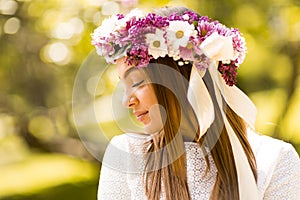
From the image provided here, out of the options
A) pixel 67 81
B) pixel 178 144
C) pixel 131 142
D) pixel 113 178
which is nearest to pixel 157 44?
pixel 178 144

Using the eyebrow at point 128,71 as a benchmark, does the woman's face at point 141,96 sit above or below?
below

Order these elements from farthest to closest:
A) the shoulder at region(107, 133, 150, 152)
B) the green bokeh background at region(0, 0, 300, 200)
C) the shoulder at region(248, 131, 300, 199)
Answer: the green bokeh background at region(0, 0, 300, 200)
the shoulder at region(107, 133, 150, 152)
the shoulder at region(248, 131, 300, 199)

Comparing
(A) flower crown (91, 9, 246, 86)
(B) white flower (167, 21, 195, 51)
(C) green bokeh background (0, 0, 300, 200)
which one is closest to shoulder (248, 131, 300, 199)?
(A) flower crown (91, 9, 246, 86)

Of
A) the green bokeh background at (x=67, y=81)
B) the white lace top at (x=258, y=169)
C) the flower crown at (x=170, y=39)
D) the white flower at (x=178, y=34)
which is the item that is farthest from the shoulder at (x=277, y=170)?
the green bokeh background at (x=67, y=81)

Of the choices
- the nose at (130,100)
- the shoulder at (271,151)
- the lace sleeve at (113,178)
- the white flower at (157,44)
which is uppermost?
the white flower at (157,44)

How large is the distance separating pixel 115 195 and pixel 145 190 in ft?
0.40

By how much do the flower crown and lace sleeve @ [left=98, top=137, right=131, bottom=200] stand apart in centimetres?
39

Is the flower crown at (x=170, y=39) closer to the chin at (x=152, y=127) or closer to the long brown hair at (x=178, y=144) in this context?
the long brown hair at (x=178, y=144)

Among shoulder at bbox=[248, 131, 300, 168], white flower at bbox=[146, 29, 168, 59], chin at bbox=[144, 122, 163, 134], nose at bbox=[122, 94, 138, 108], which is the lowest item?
shoulder at bbox=[248, 131, 300, 168]

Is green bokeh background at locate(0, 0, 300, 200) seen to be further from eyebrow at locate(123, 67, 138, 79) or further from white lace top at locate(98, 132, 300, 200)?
eyebrow at locate(123, 67, 138, 79)

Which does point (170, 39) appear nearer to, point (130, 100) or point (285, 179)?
point (130, 100)

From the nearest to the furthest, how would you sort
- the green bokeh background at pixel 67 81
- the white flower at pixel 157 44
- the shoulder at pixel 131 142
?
the white flower at pixel 157 44 → the shoulder at pixel 131 142 → the green bokeh background at pixel 67 81

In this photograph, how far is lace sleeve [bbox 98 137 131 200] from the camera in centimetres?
204

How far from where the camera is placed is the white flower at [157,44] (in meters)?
1.75
